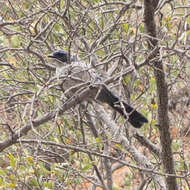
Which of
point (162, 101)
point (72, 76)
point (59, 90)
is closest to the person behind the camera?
point (162, 101)

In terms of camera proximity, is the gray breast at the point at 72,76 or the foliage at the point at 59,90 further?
the foliage at the point at 59,90

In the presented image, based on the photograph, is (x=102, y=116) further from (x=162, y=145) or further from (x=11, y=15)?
(x=11, y=15)

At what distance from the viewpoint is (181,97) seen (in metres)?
8.95

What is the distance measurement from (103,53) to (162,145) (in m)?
2.35

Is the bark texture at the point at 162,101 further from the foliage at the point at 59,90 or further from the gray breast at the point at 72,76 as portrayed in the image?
the gray breast at the point at 72,76

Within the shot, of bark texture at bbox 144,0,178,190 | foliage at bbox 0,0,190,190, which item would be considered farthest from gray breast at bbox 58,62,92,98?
bark texture at bbox 144,0,178,190

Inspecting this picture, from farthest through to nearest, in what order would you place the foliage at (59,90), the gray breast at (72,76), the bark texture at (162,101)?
the foliage at (59,90) → the bark texture at (162,101) → the gray breast at (72,76)

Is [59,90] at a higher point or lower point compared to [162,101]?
higher

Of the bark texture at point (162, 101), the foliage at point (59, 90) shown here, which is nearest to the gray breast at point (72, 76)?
the foliage at point (59, 90)

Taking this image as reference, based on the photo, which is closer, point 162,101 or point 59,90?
point 162,101

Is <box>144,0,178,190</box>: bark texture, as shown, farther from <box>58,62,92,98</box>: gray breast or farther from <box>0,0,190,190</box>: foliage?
<box>58,62,92,98</box>: gray breast

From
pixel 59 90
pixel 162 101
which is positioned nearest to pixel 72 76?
pixel 59 90

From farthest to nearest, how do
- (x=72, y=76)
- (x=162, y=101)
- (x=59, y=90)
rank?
(x=59, y=90) < (x=72, y=76) < (x=162, y=101)

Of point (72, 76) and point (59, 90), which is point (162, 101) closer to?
point (72, 76)
